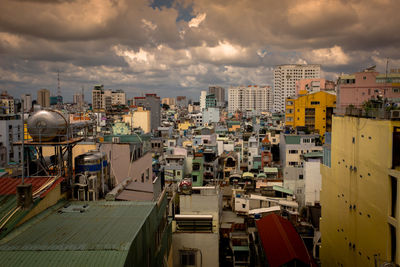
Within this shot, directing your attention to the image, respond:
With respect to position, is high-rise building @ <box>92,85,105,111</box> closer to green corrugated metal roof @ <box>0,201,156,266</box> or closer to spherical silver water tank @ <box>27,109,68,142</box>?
spherical silver water tank @ <box>27,109,68,142</box>

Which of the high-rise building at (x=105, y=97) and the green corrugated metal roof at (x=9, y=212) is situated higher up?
the high-rise building at (x=105, y=97)

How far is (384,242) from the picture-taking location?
11906mm

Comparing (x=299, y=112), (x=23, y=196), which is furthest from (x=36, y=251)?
(x=299, y=112)

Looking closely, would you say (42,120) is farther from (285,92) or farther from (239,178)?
(285,92)

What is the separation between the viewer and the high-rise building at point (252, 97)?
17738 centimetres

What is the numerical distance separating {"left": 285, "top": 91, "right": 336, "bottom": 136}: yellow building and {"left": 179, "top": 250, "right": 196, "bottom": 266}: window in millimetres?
45426

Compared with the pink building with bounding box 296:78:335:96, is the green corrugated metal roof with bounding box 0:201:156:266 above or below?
below

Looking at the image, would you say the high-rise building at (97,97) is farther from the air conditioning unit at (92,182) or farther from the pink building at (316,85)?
the air conditioning unit at (92,182)

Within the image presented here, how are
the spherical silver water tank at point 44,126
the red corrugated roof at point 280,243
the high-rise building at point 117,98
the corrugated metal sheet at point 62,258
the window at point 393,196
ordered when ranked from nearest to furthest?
the corrugated metal sheet at point 62,258, the window at point 393,196, the spherical silver water tank at point 44,126, the red corrugated roof at point 280,243, the high-rise building at point 117,98

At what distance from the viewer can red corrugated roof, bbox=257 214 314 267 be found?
19.6m

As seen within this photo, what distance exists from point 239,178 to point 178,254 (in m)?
26.9

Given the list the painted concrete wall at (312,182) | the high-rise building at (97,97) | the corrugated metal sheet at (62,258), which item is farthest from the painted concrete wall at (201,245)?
the high-rise building at (97,97)

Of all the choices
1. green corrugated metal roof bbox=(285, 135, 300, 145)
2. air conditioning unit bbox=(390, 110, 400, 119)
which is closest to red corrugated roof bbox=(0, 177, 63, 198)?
air conditioning unit bbox=(390, 110, 400, 119)

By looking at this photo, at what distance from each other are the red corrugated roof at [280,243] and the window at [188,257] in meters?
4.65
